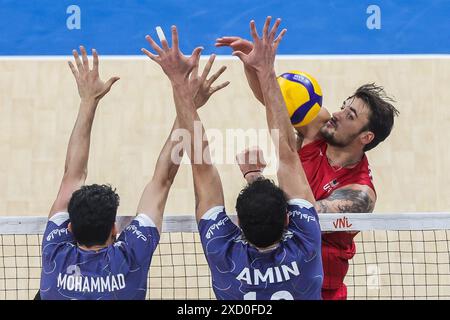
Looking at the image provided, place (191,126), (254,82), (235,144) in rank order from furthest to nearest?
(235,144) → (254,82) → (191,126)

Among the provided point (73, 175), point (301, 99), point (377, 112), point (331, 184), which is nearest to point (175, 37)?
point (73, 175)

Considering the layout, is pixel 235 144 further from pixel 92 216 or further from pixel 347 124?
pixel 92 216

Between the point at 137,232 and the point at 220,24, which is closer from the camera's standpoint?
the point at 137,232

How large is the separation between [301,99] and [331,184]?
2.35ft

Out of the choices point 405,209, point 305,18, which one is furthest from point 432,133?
point 305,18

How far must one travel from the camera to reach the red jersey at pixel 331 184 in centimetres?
539

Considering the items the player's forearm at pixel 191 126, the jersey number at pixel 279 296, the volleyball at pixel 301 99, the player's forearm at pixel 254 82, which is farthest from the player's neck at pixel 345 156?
the jersey number at pixel 279 296

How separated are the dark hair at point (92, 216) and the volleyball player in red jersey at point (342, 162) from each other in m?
1.75

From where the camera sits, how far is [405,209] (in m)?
10.1

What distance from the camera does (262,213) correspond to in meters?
3.91

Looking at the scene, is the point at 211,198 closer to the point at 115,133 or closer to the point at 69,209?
the point at 69,209

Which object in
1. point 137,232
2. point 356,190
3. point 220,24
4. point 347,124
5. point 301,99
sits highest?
point 220,24

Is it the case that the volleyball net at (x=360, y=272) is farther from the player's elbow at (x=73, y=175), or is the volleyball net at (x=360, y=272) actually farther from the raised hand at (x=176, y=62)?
the raised hand at (x=176, y=62)
